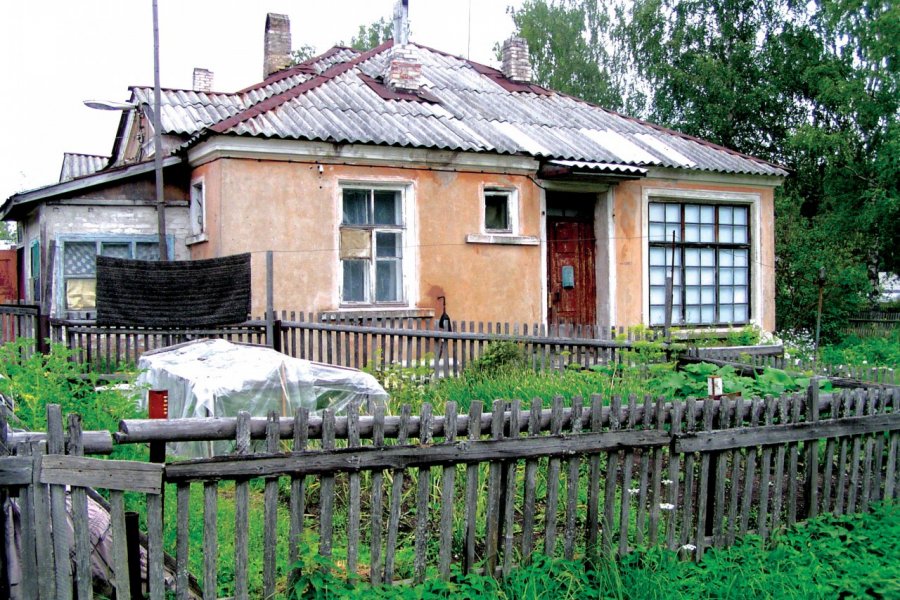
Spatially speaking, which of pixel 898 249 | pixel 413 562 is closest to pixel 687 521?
pixel 413 562

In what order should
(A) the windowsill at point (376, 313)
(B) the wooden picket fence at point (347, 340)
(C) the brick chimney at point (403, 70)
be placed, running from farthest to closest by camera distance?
(C) the brick chimney at point (403, 70), (A) the windowsill at point (376, 313), (B) the wooden picket fence at point (347, 340)

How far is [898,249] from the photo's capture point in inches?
884

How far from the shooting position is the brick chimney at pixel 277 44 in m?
18.5

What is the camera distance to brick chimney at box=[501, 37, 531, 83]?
57.7ft

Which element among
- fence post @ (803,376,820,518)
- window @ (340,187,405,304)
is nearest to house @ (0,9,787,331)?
window @ (340,187,405,304)

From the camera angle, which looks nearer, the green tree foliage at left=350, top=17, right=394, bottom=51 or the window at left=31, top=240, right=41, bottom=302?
the window at left=31, top=240, right=41, bottom=302

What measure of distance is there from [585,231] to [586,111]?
3381 millimetres

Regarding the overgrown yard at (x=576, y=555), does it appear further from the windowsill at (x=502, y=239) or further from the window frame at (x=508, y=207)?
the window frame at (x=508, y=207)

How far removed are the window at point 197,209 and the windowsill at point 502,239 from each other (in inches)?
154

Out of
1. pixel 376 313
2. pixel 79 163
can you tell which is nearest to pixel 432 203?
pixel 376 313

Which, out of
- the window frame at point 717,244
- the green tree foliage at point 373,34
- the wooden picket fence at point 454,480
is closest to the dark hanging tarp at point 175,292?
the wooden picket fence at point 454,480

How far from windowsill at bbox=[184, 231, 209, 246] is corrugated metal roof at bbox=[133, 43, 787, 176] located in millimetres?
1441

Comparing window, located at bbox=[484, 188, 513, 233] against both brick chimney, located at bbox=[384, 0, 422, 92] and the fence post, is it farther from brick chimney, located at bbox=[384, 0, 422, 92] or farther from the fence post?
the fence post

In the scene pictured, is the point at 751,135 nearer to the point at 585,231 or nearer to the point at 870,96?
the point at 870,96
